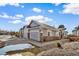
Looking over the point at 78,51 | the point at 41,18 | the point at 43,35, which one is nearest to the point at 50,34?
the point at 43,35

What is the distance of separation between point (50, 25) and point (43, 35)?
12 centimetres

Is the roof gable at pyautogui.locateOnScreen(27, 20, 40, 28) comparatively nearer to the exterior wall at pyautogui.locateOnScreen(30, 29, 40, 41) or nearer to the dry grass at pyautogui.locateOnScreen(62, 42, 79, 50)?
the exterior wall at pyautogui.locateOnScreen(30, 29, 40, 41)

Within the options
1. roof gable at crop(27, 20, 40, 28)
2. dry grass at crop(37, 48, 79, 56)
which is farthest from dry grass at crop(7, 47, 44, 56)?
roof gable at crop(27, 20, 40, 28)

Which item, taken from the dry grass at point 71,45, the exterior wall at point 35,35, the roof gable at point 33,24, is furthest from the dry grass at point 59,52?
the roof gable at point 33,24

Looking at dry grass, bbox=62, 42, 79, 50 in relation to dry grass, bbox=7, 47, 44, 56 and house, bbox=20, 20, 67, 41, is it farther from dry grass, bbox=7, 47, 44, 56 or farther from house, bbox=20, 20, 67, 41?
dry grass, bbox=7, 47, 44, 56

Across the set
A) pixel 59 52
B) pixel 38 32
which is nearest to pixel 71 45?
pixel 59 52

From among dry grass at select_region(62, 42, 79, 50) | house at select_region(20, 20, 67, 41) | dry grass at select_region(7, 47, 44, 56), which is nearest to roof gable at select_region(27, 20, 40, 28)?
house at select_region(20, 20, 67, 41)

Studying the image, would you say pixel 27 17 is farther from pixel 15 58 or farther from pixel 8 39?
pixel 15 58

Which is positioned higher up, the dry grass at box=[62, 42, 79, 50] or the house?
the house

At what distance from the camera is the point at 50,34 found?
1800 mm

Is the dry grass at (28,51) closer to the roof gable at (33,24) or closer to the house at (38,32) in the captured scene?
the house at (38,32)

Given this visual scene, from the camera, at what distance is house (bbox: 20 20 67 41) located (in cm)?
180

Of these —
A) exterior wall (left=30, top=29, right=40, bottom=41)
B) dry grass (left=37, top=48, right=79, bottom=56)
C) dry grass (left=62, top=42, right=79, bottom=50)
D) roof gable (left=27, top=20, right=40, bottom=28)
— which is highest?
roof gable (left=27, top=20, right=40, bottom=28)

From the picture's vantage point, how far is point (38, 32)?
5.97 feet
